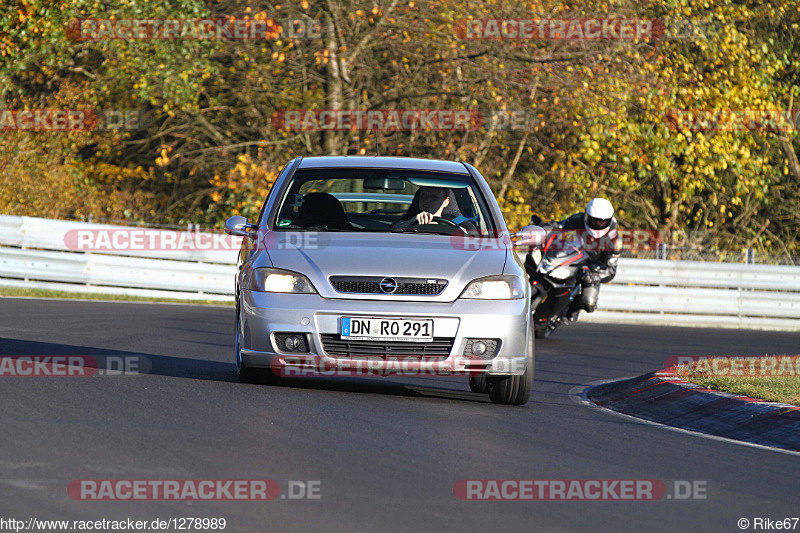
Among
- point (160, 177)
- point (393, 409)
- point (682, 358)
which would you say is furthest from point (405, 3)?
point (393, 409)

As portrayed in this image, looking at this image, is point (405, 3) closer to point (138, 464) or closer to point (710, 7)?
point (710, 7)

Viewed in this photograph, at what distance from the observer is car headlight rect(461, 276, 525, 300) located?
8297 millimetres

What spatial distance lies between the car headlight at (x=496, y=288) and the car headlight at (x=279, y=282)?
1017 millimetres

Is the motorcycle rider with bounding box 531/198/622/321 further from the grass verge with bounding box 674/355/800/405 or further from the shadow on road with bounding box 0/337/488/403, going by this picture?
the shadow on road with bounding box 0/337/488/403

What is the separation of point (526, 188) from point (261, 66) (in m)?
7.87

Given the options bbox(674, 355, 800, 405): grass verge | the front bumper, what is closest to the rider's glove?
bbox(674, 355, 800, 405): grass verge

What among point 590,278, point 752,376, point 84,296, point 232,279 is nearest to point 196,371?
point 752,376

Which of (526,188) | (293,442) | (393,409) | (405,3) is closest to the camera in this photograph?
(293,442)

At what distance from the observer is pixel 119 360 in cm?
1043

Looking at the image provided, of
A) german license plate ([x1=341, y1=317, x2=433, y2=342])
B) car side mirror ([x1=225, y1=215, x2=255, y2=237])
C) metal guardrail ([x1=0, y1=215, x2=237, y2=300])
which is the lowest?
metal guardrail ([x1=0, y1=215, x2=237, y2=300])

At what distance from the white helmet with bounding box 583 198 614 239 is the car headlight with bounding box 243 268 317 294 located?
660cm

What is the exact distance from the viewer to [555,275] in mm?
14898

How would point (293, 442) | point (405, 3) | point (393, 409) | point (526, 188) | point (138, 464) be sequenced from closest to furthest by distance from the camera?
point (138, 464)
point (293, 442)
point (393, 409)
point (405, 3)
point (526, 188)

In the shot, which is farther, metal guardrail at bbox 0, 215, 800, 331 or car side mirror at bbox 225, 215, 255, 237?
metal guardrail at bbox 0, 215, 800, 331
